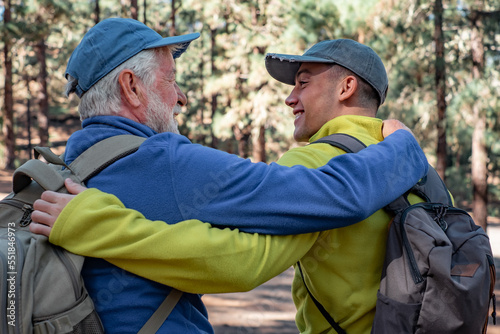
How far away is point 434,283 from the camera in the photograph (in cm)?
166

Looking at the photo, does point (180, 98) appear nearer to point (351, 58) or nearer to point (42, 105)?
point (351, 58)

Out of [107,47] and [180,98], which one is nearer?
[107,47]

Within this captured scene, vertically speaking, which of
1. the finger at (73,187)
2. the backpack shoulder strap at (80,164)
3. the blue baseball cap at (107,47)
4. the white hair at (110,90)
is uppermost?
the blue baseball cap at (107,47)

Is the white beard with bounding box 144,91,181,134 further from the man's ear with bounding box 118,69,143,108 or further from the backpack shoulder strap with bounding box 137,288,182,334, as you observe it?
the backpack shoulder strap with bounding box 137,288,182,334

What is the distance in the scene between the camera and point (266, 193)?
1548mm

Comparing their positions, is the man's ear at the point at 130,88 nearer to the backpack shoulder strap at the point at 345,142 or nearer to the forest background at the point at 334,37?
the backpack shoulder strap at the point at 345,142

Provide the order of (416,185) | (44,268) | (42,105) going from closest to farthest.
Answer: (44,268) → (416,185) → (42,105)

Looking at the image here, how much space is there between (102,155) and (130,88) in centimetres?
34

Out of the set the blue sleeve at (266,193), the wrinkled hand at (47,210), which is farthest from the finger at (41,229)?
the blue sleeve at (266,193)

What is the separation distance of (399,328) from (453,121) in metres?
15.4

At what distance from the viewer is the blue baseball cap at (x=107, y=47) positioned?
1.82 m

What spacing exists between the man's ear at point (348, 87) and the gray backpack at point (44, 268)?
99 cm

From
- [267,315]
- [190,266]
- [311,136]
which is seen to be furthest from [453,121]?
[190,266]

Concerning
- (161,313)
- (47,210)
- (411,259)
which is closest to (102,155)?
(47,210)
